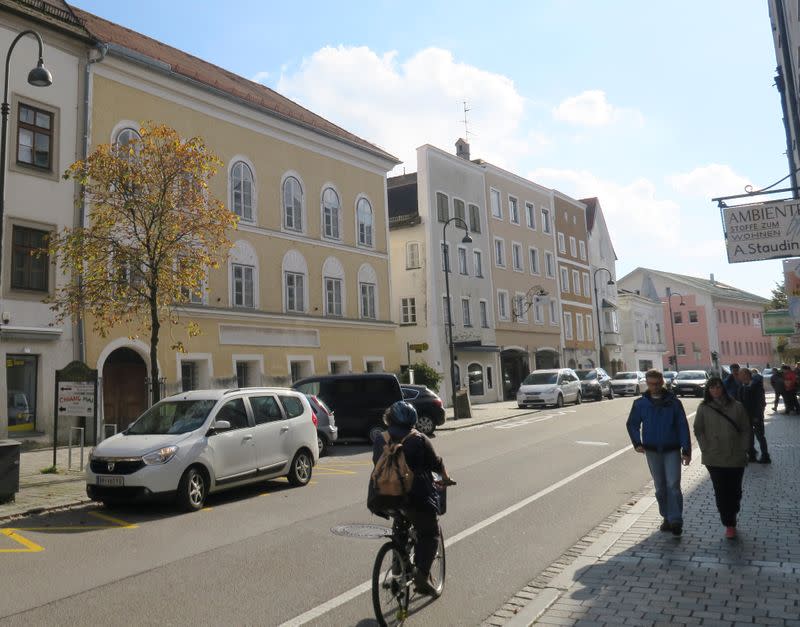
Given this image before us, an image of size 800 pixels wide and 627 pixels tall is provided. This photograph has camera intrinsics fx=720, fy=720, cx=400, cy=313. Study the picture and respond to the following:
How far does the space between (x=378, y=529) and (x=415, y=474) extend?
3556mm

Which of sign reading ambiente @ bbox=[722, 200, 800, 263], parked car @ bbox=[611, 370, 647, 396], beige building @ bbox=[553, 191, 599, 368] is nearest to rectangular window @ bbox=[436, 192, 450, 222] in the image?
parked car @ bbox=[611, 370, 647, 396]

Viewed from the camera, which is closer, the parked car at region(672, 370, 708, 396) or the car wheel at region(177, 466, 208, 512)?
the car wheel at region(177, 466, 208, 512)

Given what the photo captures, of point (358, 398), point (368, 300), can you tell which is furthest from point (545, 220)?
point (358, 398)

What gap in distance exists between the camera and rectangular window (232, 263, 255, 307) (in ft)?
85.3

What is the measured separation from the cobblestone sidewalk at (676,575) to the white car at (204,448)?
18.0 feet

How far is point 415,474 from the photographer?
5250mm

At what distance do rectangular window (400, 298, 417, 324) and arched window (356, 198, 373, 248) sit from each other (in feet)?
21.9

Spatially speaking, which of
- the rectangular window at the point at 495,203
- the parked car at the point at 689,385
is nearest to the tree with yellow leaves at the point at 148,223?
the parked car at the point at 689,385

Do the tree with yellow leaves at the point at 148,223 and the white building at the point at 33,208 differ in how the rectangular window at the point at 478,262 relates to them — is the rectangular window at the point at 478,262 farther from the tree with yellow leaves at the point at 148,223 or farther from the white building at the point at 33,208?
the tree with yellow leaves at the point at 148,223

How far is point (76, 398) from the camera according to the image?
13992mm

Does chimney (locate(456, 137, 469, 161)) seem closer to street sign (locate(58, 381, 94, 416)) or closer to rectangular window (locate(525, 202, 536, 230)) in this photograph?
rectangular window (locate(525, 202, 536, 230))

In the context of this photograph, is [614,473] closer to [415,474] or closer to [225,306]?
[415,474]

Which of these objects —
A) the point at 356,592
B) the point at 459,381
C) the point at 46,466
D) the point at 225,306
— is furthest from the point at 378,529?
the point at 459,381

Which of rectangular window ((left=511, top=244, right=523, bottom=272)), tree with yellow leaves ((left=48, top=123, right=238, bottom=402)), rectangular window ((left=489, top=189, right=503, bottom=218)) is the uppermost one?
rectangular window ((left=489, top=189, right=503, bottom=218))
